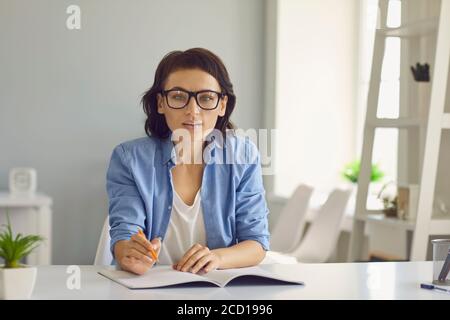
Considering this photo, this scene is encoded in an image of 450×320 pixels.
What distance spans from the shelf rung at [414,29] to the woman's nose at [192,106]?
4.25ft

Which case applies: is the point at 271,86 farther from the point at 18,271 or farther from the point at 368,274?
the point at 18,271

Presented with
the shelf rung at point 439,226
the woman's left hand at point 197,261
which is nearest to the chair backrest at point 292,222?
the shelf rung at point 439,226

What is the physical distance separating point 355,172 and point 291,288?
246 centimetres

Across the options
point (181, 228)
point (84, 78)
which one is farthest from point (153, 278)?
point (84, 78)

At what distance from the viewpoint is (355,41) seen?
11.4ft

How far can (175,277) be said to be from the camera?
1.22 m

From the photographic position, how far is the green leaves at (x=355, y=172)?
3512 mm

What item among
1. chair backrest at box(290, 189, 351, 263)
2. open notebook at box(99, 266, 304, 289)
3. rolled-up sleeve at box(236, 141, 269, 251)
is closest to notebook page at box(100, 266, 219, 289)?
open notebook at box(99, 266, 304, 289)

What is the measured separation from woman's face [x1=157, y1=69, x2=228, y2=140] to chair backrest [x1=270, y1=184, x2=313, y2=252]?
67.3 inches

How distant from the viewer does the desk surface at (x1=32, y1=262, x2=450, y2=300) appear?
3.72ft

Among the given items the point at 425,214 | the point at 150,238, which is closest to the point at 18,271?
the point at 150,238

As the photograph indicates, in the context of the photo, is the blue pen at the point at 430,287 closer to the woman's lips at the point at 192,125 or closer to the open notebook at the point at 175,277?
the open notebook at the point at 175,277

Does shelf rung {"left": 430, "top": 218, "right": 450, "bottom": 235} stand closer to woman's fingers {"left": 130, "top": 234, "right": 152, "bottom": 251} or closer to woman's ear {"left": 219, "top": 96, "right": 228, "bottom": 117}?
woman's ear {"left": 219, "top": 96, "right": 228, "bottom": 117}

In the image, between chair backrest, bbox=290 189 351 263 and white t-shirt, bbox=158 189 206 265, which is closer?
white t-shirt, bbox=158 189 206 265
